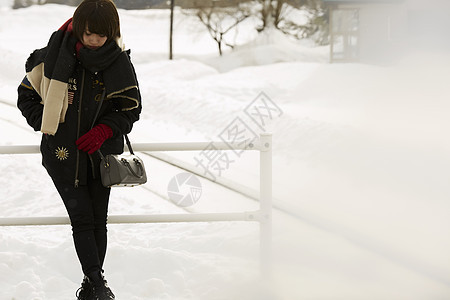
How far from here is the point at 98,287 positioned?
11.8 ft

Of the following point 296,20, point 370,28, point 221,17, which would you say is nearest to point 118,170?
point 370,28

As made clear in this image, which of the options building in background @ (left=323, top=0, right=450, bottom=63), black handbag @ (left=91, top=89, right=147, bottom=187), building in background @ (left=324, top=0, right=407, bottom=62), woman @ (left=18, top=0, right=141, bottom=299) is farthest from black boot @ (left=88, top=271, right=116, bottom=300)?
building in background @ (left=324, top=0, right=407, bottom=62)

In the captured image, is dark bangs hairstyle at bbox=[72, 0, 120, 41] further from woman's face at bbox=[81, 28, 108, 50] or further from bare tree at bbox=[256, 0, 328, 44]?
bare tree at bbox=[256, 0, 328, 44]

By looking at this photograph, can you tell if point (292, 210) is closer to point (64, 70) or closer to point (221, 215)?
point (221, 215)

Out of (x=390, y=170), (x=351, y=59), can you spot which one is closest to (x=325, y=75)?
(x=351, y=59)

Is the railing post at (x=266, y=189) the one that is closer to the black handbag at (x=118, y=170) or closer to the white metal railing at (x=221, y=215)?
the white metal railing at (x=221, y=215)

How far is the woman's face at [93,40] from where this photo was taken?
3.46 metres

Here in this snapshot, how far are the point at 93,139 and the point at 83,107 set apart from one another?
211 mm

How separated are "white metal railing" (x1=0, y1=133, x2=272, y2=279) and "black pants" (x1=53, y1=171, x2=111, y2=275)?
0.50 metres

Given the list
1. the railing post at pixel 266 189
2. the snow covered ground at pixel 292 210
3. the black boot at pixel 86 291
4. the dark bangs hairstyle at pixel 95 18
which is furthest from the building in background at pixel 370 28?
the black boot at pixel 86 291

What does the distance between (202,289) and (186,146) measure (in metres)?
0.94

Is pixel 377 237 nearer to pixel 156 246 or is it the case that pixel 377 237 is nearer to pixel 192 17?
pixel 156 246

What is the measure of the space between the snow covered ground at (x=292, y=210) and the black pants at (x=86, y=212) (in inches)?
24.0

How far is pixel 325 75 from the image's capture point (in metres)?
22.8
